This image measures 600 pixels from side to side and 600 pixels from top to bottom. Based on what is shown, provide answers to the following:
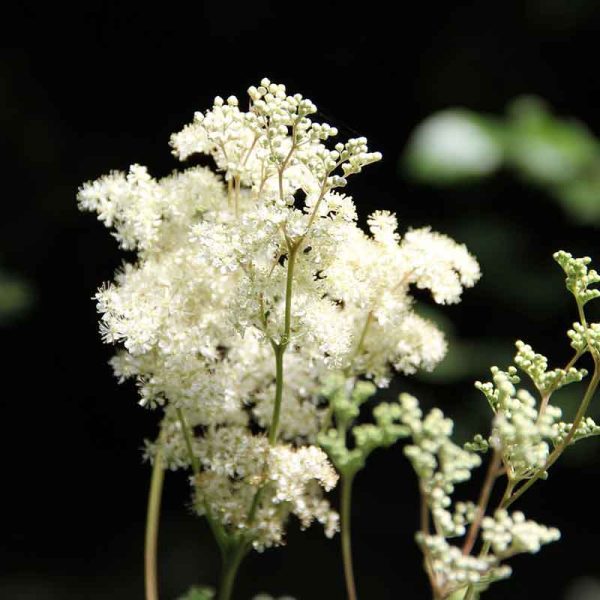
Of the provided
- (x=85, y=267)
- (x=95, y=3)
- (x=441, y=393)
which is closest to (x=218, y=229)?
(x=441, y=393)

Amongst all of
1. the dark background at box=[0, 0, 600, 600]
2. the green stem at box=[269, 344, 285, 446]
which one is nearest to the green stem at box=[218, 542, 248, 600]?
the green stem at box=[269, 344, 285, 446]

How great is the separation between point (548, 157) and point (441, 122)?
221mm

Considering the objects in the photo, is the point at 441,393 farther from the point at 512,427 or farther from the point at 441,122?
the point at 512,427

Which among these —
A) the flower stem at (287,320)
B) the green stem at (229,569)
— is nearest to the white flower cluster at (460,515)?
the flower stem at (287,320)

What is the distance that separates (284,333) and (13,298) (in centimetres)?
165

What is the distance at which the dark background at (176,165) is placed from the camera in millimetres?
2250

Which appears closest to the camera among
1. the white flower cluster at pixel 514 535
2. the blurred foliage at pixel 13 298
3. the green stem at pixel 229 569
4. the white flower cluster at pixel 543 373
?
the white flower cluster at pixel 514 535

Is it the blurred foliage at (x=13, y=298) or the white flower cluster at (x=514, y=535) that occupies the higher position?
the blurred foliage at (x=13, y=298)

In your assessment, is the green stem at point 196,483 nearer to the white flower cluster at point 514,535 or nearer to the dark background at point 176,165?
the white flower cluster at point 514,535

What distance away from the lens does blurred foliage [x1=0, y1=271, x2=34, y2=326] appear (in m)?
2.12

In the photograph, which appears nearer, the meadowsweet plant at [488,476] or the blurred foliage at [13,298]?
the meadowsweet plant at [488,476]

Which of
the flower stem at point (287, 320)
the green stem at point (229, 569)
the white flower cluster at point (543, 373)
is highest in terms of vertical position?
the flower stem at point (287, 320)

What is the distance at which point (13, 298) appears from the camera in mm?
2119

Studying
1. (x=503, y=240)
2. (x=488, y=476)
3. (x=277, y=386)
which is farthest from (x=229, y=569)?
(x=503, y=240)
